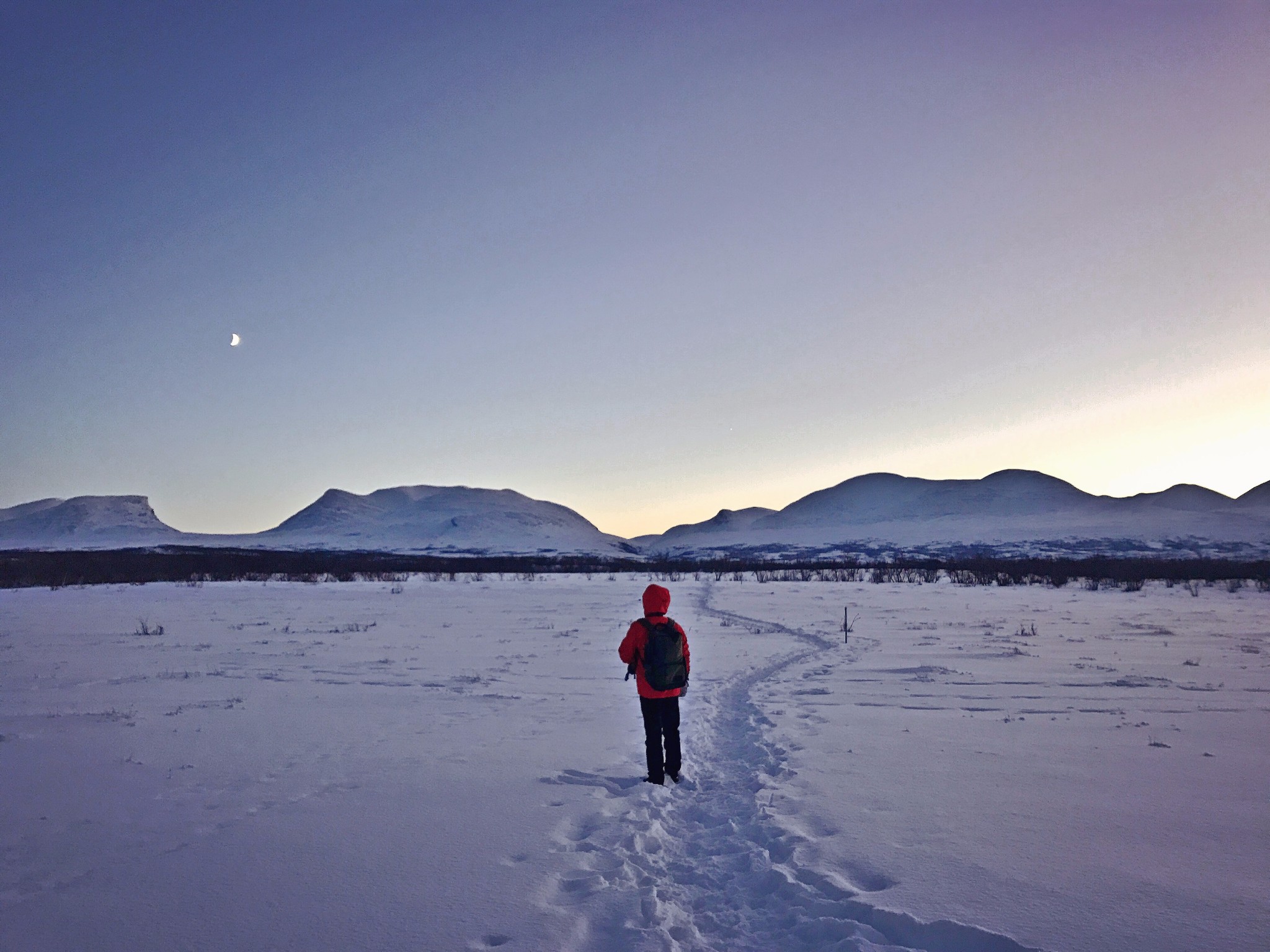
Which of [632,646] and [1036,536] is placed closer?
[632,646]

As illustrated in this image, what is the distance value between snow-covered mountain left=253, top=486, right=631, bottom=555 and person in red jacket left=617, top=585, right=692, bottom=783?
419 feet

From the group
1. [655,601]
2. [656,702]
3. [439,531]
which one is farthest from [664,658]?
[439,531]

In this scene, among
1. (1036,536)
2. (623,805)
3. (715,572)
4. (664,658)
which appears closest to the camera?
(623,805)

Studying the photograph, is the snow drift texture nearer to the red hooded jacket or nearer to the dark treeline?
the dark treeline

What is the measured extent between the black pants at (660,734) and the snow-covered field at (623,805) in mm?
214

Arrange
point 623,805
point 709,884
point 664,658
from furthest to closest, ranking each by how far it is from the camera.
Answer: point 664,658 → point 623,805 → point 709,884

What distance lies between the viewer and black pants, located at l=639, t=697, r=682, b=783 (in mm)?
5848

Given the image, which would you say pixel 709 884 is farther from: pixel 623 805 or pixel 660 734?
pixel 660 734

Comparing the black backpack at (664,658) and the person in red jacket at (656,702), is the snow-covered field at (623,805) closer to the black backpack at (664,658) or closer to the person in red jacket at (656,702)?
the person in red jacket at (656,702)

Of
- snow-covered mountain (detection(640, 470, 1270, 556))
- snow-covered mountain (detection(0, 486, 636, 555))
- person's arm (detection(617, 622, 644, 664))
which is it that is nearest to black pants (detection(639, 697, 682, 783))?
person's arm (detection(617, 622, 644, 664))

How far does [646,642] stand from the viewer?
5.98 meters

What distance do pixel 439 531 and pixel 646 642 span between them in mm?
168158

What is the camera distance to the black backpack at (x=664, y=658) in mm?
5887

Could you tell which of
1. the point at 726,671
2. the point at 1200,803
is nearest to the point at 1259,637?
the point at 726,671
